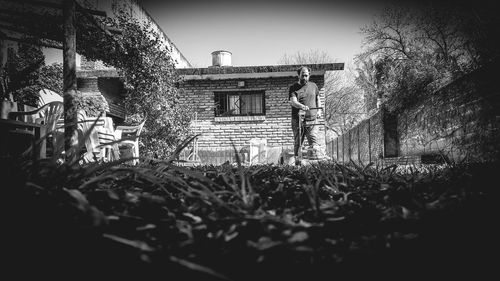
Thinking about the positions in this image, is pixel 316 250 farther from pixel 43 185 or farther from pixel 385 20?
pixel 385 20

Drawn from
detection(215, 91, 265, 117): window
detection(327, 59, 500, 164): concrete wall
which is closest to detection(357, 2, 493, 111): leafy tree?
detection(327, 59, 500, 164): concrete wall

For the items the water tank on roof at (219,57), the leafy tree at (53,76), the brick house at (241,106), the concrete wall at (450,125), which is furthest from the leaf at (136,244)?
the water tank on roof at (219,57)

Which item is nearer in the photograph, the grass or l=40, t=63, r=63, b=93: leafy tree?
the grass

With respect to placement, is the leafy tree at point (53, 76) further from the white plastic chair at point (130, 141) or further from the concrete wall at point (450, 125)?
the concrete wall at point (450, 125)

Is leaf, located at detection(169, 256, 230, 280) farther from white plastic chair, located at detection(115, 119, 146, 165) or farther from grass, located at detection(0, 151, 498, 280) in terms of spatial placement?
white plastic chair, located at detection(115, 119, 146, 165)

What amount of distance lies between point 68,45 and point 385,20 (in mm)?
17338

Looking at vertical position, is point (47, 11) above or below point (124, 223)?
above

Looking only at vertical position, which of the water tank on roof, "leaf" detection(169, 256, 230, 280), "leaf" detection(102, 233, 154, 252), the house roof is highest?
the water tank on roof

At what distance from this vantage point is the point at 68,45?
4191 millimetres

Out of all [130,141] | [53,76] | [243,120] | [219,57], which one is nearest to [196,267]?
[130,141]

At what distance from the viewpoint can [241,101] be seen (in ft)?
47.3

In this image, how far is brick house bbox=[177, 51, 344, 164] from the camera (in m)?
13.4

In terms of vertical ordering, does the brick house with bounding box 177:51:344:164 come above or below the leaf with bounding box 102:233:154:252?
above

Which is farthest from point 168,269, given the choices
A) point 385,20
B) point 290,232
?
point 385,20
